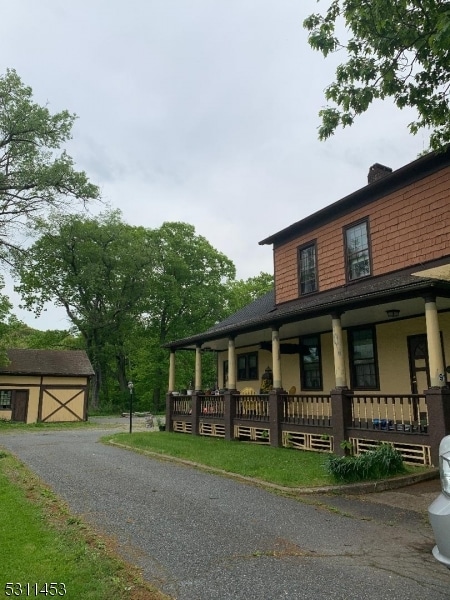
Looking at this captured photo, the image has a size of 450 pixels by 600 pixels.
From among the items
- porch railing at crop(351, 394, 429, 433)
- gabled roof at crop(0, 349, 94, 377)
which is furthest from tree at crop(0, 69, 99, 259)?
A: porch railing at crop(351, 394, 429, 433)

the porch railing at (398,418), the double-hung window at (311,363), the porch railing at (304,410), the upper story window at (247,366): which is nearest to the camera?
the porch railing at (398,418)

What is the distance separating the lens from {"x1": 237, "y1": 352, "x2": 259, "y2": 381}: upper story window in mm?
17844

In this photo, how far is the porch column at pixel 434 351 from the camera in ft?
27.2

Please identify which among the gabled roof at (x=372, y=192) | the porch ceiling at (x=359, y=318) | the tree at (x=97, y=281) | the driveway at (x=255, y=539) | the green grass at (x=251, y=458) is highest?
the tree at (x=97, y=281)

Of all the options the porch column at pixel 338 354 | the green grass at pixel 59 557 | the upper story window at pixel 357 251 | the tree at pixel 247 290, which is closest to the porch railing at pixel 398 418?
the porch column at pixel 338 354

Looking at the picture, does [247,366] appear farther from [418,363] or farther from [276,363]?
[418,363]

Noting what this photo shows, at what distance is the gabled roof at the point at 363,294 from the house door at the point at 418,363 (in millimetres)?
1690

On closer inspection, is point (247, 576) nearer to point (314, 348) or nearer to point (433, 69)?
point (433, 69)

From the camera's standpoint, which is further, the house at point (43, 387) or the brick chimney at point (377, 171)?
the house at point (43, 387)

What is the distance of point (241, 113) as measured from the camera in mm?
12180

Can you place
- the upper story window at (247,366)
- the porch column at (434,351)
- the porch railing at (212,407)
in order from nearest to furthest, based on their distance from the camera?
the porch column at (434,351) < the porch railing at (212,407) < the upper story window at (247,366)

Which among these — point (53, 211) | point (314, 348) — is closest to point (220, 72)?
point (314, 348)

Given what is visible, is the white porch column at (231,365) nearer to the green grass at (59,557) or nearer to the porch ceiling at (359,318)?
the porch ceiling at (359,318)

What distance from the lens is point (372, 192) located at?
1275 centimetres
